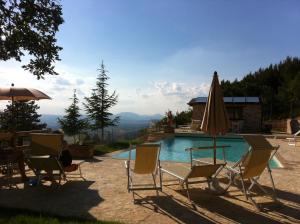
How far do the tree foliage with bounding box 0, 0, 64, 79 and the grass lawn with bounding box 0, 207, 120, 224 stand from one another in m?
2.56

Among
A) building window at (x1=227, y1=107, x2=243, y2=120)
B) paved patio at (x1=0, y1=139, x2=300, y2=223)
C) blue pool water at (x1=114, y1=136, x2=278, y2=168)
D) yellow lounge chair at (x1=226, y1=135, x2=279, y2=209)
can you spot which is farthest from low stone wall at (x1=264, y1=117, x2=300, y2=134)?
yellow lounge chair at (x1=226, y1=135, x2=279, y2=209)

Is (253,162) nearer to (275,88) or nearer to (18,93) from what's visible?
(18,93)

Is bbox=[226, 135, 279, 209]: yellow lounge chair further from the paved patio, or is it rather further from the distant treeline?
the distant treeline

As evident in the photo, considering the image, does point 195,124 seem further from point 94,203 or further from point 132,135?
point 94,203

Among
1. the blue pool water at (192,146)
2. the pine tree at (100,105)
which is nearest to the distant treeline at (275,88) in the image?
the blue pool water at (192,146)

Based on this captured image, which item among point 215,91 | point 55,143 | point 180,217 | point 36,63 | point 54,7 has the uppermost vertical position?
point 54,7

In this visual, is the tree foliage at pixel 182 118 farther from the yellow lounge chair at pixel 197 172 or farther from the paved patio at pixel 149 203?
the yellow lounge chair at pixel 197 172

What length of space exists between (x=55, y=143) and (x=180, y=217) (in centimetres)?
360

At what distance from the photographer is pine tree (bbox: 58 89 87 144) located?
2039cm

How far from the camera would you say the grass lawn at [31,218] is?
4.62 meters

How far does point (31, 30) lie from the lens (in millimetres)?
5914

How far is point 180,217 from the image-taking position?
515cm

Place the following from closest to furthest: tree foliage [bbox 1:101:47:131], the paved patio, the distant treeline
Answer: the paved patio, tree foliage [bbox 1:101:47:131], the distant treeline

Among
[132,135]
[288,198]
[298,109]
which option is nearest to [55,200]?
[288,198]
